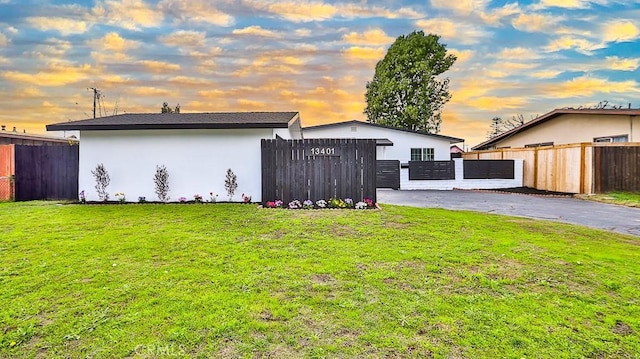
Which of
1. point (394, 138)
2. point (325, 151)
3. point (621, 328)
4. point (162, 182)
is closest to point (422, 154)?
point (394, 138)

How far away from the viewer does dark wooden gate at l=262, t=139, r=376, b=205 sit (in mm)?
9266

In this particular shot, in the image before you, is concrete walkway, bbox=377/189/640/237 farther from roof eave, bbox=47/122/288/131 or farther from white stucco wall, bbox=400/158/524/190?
roof eave, bbox=47/122/288/131

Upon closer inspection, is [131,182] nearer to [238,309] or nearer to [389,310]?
[238,309]

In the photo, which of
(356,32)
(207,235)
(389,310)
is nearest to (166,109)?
(356,32)

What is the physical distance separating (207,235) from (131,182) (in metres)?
5.89

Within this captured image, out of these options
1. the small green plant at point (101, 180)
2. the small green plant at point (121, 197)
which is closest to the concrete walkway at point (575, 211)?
the small green plant at point (121, 197)

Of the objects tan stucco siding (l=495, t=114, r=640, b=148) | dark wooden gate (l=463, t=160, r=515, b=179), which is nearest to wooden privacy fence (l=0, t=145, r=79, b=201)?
dark wooden gate (l=463, t=160, r=515, b=179)

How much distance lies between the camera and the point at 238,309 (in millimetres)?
3033

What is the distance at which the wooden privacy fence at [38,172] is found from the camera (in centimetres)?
1102

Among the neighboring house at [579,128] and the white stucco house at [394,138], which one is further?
the white stucco house at [394,138]

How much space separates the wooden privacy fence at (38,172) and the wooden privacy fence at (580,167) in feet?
58.3

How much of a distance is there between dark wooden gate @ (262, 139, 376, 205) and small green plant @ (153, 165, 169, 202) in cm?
311

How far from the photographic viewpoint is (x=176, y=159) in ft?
33.6

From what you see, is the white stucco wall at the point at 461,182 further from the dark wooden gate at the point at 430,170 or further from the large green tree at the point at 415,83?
the large green tree at the point at 415,83
